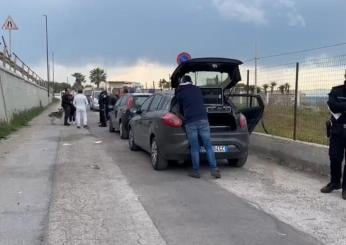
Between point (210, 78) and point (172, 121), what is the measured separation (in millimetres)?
2133

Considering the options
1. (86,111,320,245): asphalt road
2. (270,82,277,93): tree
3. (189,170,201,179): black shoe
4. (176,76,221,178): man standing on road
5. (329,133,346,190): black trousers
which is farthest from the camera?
(270,82,277,93): tree

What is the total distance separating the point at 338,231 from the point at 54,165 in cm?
656

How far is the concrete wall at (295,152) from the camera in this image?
9531 millimetres

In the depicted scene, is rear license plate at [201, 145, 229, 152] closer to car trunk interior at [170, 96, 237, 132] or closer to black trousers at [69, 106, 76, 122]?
car trunk interior at [170, 96, 237, 132]

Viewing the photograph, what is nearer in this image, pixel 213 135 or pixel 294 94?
pixel 213 135

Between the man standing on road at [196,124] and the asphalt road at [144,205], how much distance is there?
35cm

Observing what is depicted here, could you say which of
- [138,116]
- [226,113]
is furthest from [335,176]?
[138,116]

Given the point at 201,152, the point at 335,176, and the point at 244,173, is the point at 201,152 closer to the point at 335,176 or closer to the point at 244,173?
the point at 244,173

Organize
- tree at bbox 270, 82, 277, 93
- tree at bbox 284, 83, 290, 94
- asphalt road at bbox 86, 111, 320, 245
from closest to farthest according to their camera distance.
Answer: asphalt road at bbox 86, 111, 320, 245
tree at bbox 284, 83, 290, 94
tree at bbox 270, 82, 277, 93

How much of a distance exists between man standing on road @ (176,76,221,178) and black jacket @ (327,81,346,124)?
2329 mm

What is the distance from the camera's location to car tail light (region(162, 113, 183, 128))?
9383 millimetres

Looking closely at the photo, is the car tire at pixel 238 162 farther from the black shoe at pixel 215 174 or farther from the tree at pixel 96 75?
the tree at pixel 96 75

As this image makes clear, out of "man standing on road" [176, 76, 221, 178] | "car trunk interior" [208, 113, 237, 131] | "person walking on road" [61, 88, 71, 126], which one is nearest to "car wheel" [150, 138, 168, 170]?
"man standing on road" [176, 76, 221, 178]

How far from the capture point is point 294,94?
11203mm
